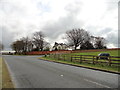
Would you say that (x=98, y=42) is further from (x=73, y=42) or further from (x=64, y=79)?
(x=64, y=79)

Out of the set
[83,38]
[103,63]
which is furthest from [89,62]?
[83,38]

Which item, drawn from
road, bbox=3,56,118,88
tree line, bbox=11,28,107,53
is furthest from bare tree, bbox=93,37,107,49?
road, bbox=3,56,118,88

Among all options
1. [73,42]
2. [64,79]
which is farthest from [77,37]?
[64,79]

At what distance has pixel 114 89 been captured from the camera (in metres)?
5.96

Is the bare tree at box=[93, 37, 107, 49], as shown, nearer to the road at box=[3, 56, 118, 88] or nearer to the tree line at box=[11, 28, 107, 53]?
the tree line at box=[11, 28, 107, 53]

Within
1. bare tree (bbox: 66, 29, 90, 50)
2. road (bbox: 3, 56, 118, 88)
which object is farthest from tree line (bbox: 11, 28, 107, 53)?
road (bbox: 3, 56, 118, 88)

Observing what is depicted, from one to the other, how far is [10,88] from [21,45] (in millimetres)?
80758

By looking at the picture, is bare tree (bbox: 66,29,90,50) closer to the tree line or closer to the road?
the tree line

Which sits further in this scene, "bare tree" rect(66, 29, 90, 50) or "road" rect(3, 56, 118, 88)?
"bare tree" rect(66, 29, 90, 50)

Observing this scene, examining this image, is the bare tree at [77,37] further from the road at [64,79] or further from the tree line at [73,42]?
the road at [64,79]

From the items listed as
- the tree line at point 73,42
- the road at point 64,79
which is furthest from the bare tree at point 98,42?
the road at point 64,79

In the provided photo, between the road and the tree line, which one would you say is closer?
the road

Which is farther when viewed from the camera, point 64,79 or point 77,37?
point 77,37

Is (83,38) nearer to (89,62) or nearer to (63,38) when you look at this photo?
(63,38)
